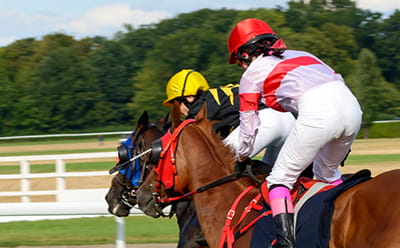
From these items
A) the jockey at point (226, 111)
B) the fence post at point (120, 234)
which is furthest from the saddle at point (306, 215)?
the fence post at point (120, 234)

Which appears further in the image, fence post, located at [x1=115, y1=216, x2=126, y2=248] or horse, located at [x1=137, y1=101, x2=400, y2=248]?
fence post, located at [x1=115, y1=216, x2=126, y2=248]

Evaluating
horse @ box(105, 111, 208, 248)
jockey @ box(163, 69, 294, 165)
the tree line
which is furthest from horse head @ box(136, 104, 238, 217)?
the tree line

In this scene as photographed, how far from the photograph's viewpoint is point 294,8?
242 feet

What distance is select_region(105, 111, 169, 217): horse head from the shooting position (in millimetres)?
5406

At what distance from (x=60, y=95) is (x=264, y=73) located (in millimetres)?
53757

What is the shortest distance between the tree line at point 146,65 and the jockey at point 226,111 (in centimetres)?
3433

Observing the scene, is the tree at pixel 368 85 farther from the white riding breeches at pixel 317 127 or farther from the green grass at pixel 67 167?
the white riding breeches at pixel 317 127

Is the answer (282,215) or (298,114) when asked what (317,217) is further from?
(298,114)

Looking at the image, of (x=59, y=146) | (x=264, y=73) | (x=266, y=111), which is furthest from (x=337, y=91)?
(x=59, y=146)

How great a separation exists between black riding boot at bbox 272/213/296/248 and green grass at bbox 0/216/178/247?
3.92m

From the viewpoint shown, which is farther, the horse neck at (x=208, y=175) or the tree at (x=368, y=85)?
the tree at (x=368, y=85)

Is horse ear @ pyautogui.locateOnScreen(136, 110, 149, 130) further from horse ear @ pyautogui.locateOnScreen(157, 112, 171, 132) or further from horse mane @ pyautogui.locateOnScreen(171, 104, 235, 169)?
horse mane @ pyautogui.locateOnScreen(171, 104, 235, 169)

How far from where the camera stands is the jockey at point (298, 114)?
3.22 metres

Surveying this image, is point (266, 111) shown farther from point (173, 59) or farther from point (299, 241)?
point (173, 59)
